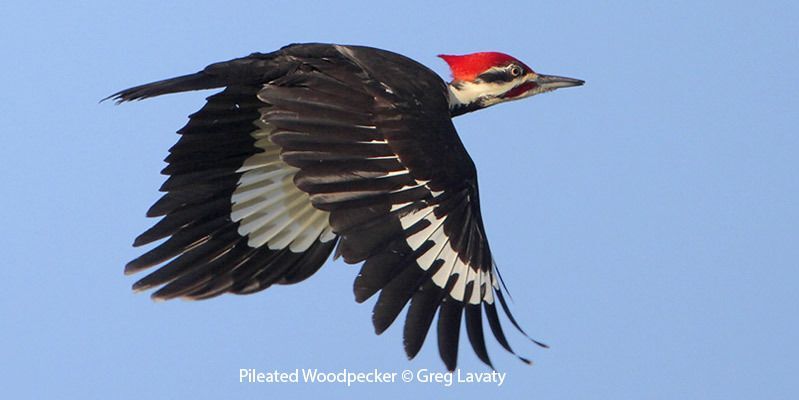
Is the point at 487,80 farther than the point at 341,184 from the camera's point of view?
Yes

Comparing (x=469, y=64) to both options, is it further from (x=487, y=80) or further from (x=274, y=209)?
(x=274, y=209)

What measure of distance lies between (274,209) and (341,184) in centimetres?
135

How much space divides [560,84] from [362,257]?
91.1 inches

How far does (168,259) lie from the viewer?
676cm

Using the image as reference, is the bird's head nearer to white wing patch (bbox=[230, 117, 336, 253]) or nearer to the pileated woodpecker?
the pileated woodpecker

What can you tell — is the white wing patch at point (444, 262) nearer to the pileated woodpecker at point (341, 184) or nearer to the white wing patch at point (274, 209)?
the pileated woodpecker at point (341, 184)

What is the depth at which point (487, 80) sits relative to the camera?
711 cm

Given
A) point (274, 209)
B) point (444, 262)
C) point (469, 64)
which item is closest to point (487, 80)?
point (469, 64)

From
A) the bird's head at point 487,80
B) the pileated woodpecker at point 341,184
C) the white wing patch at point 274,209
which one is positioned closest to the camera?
the pileated woodpecker at point 341,184

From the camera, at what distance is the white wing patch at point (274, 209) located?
6.83 meters

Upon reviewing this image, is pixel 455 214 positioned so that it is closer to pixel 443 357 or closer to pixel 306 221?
pixel 443 357

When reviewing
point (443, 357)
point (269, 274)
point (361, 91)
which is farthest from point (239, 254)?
point (443, 357)

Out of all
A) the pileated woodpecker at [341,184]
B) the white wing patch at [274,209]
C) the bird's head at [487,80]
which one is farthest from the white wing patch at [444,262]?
the bird's head at [487,80]

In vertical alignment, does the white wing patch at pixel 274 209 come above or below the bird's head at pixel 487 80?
below
